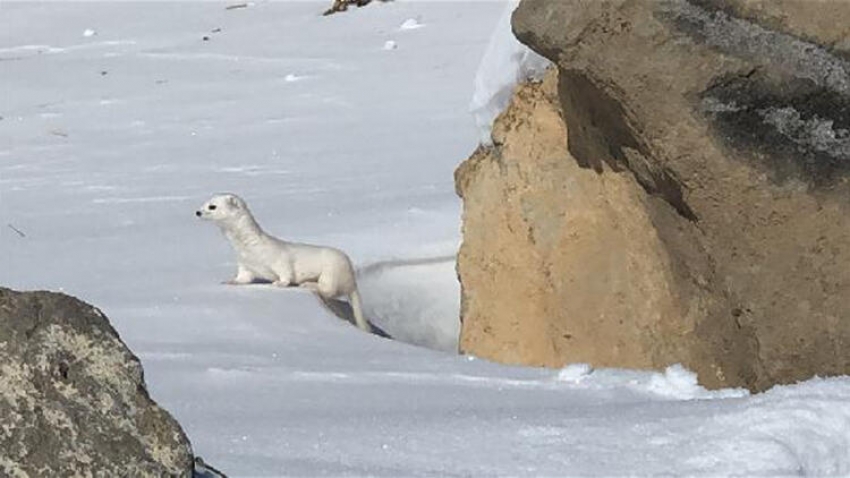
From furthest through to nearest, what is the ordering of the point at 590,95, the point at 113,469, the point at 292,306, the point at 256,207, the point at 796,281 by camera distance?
the point at 256,207, the point at 292,306, the point at 590,95, the point at 796,281, the point at 113,469

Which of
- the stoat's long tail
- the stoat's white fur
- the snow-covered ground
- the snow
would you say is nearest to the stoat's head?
the stoat's white fur

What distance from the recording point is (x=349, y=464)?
254 centimetres

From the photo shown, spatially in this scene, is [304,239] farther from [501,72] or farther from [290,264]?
[501,72]

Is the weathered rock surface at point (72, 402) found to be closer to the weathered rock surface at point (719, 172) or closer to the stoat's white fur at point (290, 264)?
the weathered rock surface at point (719, 172)

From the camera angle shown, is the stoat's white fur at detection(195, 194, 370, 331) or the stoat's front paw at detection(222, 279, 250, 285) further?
the stoat's white fur at detection(195, 194, 370, 331)

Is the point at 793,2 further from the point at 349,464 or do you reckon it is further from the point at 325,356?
the point at 349,464

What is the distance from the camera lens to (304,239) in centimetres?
591

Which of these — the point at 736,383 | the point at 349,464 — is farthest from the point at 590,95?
the point at 349,464

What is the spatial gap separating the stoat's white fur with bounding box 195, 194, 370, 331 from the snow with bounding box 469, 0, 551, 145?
0.69 m

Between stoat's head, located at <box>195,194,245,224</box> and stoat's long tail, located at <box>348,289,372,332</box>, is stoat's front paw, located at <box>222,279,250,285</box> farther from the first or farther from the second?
stoat's long tail, located at <box>348,289,372,332</box>

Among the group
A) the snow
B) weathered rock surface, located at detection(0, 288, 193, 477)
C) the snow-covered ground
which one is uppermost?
weathered rock surface, located at detection(0, 288, 193, 477)

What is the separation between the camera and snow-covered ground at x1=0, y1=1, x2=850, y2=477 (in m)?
2.72

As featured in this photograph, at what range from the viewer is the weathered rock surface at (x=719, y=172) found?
341cm

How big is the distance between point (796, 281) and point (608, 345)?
2.14 ft
